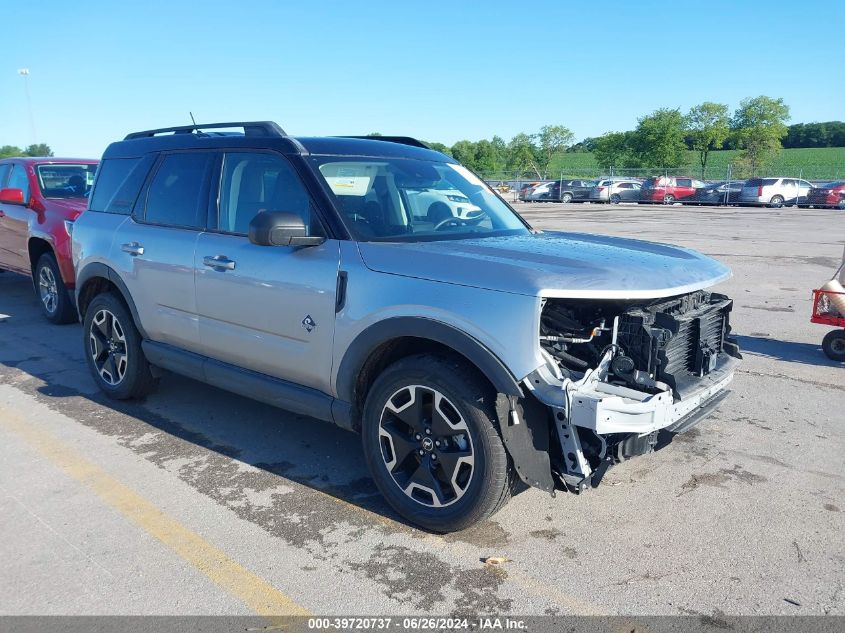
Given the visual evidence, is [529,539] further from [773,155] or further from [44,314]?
[773,155]

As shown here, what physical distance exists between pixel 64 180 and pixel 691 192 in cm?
3802

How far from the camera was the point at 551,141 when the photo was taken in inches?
3324

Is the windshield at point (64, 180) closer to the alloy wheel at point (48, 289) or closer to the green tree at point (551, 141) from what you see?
the alloy wheel at point (48, 289)

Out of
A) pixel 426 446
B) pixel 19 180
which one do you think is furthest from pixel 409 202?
pixel 19 180

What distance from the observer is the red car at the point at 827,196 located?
34.5 metres

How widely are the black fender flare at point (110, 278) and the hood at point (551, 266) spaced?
2.31 metres

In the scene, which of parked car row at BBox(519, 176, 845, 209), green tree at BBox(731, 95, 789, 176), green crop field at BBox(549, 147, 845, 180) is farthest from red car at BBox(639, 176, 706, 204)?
green tree at BBox(731, 95, 789, 176)

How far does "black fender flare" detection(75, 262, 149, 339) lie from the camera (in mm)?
5257

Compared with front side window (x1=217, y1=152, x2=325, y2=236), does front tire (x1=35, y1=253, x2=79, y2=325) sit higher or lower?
lower

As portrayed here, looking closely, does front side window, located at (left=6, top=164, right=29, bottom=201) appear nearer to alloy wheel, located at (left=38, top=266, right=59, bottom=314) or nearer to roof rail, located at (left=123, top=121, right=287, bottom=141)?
alloy wheel, located at (left=38, top=266, right=59, bottom=314)

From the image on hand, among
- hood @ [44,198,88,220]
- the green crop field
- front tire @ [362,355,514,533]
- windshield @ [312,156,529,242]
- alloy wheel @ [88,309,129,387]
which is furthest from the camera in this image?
the green crop field

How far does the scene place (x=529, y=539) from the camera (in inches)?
140

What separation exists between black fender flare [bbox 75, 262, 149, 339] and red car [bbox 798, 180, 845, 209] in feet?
121

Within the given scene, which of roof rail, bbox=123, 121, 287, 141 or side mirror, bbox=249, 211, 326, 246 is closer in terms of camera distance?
side mirror, bbox=249, 211, 326, 246
